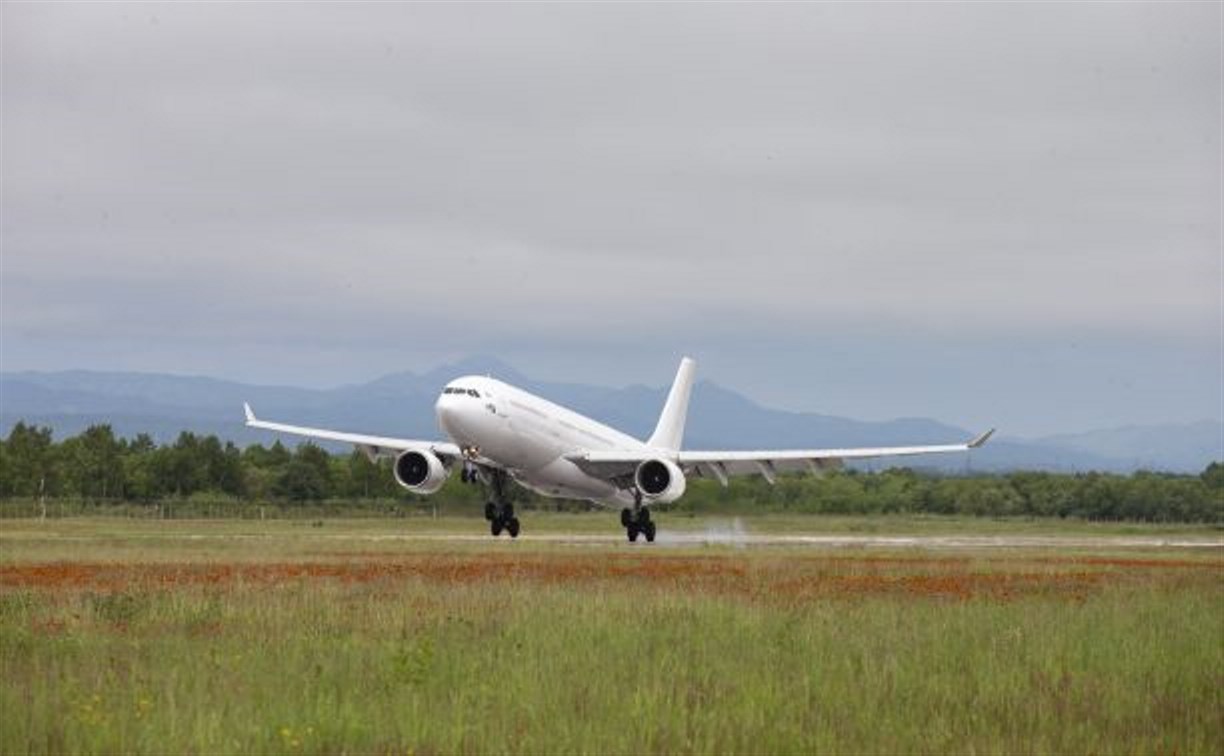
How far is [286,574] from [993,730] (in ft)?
78.5

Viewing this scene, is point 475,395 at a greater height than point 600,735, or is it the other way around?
point 475,395

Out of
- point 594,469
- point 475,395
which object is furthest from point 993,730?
point 594,469

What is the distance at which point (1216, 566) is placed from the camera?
49031mm

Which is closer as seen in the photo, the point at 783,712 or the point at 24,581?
the point at 783,712

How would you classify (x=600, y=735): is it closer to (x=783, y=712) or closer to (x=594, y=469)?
(x=783, y=712)

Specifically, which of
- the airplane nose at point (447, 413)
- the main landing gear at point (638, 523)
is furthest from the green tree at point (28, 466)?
the airplane nose at point (447, 413)

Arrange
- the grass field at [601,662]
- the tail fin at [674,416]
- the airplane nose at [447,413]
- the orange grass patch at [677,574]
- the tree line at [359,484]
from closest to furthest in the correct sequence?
the grass field at [601,662]
the orange grass patch at [677,574]
the airplane nose at [447,413]
the tail fin at [674,416]
the tree line at [359,484]

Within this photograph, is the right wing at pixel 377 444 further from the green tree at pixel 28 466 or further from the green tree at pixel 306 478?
the green tree at pixel 306 478

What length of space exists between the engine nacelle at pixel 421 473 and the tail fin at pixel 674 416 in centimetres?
1978

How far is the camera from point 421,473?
67.2 meters

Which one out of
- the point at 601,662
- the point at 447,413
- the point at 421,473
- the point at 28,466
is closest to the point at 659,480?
the point at 421,473

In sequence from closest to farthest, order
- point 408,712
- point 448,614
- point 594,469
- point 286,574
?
point 408,712 → point 448,614 → point 286,574 → point 594,469

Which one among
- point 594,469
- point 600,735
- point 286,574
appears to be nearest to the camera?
point 600,735

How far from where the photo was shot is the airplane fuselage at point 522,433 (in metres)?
62.3
